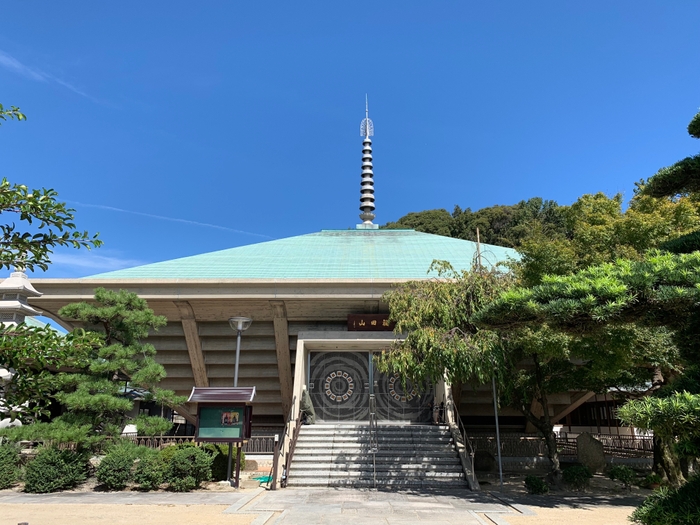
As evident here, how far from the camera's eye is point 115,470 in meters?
12.4

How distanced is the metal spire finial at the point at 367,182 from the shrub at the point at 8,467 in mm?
23575

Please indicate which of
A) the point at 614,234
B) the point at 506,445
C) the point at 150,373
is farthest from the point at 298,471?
A: the point at 614,234

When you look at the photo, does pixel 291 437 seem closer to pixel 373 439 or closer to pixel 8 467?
pixel 373 439

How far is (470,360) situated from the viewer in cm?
1215

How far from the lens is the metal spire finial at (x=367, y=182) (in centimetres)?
3428

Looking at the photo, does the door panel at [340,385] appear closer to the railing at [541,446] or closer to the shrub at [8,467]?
the railing at [541,446]

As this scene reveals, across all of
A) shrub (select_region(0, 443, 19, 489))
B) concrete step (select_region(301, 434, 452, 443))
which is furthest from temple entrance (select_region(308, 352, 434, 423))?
shrub (select_region(0, 443, 19, 489))

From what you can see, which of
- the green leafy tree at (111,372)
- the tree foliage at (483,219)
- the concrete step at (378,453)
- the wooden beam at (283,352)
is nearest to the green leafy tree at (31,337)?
the green leafy tree at (111,372)

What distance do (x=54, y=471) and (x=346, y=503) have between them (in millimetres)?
7042

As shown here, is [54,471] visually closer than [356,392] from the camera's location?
Yes

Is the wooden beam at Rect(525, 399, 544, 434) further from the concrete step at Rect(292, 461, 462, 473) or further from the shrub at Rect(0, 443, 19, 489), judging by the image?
the shrub at Rect(0, 443, 19, 489)

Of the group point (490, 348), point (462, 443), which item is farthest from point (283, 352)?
point (490, 348)

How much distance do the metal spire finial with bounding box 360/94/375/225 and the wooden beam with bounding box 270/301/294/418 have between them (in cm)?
1490

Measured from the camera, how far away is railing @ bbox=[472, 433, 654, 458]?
18.0 m
